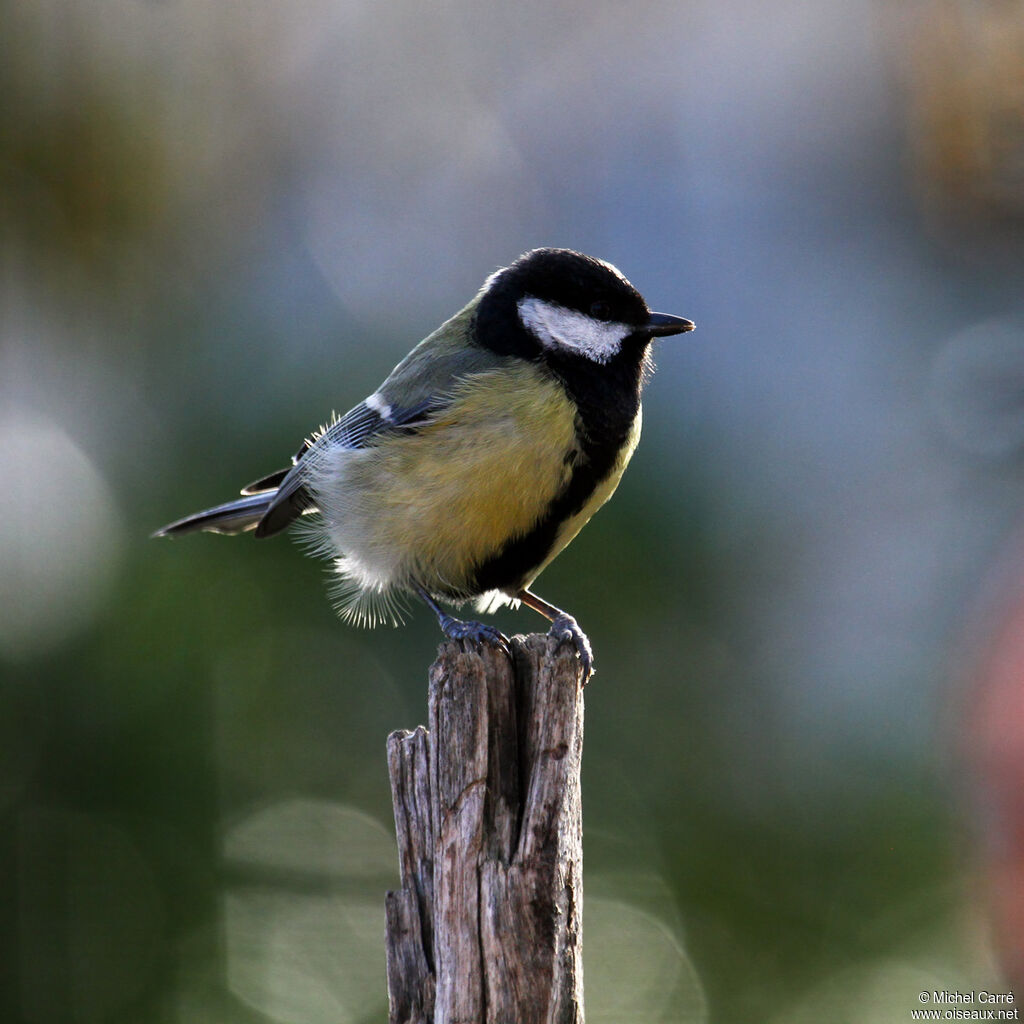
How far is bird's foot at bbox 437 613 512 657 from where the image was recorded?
1.98 metres

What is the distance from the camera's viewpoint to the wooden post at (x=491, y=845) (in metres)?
1.62

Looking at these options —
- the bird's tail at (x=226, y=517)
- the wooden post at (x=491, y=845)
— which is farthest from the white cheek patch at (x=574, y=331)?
the bird's tail at (x=226, y=517)

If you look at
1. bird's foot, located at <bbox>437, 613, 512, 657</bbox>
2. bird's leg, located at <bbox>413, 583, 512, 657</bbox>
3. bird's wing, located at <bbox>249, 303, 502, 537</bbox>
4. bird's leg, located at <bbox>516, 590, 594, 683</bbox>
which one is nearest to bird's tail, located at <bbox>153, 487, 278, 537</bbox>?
bird's wing, located at <bbox>249, 303, 502, 537</bbox>

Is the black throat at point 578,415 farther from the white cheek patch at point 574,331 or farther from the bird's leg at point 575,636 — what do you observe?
the bird's leg at point 575,636

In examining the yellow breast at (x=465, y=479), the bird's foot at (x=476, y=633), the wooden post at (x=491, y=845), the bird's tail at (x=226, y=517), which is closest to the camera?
the wooden post at (x=491, y=845)

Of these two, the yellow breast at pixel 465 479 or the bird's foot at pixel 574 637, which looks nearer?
the bird's foot at pixel 574 637

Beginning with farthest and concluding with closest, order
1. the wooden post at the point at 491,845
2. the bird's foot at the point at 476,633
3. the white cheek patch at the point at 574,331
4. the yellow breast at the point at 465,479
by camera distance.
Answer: the white cheek patch at the point at 574,331 → the yellow breast at the point at 465,479 → the bird's foot at the point at 476,633 → the wooden post at the point at 491,845

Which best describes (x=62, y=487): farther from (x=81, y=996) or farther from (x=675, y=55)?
(x=675, y=55)

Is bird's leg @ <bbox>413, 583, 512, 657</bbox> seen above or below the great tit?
below

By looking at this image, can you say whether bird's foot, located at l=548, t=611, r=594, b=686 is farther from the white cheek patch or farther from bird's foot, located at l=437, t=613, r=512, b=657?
the white cheek patch

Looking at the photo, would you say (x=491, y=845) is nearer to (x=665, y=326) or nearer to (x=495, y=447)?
(x=495, y=447)

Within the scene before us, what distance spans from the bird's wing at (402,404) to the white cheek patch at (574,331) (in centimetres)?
12

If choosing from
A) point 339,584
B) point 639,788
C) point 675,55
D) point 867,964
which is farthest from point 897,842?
point 675,55

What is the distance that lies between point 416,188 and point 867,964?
420 centimetres
